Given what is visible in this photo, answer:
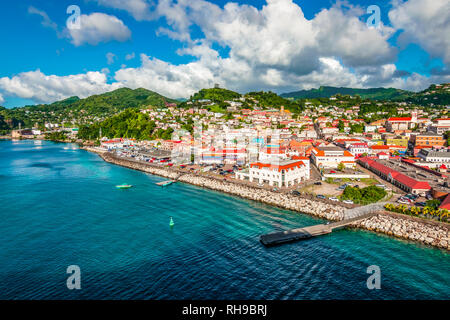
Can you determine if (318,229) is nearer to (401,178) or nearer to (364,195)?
(364,195)

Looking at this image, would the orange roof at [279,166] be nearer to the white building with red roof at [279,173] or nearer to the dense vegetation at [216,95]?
the white building with red roof at [279,173]

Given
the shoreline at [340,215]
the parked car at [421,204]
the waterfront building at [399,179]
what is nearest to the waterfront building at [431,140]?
the waterfront building at [399,179]

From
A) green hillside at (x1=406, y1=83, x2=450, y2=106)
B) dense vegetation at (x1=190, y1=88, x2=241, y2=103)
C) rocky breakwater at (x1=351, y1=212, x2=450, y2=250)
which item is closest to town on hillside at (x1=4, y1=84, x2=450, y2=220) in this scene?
rocky breakwater at (x1=351, y1=212, x2=450, y2=250)

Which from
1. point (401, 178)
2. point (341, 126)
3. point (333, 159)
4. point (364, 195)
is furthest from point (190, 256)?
point (341, 126)

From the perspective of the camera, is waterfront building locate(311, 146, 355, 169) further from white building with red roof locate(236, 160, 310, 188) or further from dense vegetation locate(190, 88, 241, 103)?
dense vegetation locate(190, 88, 241, 103)
